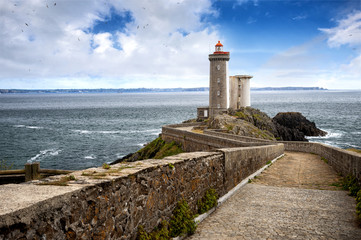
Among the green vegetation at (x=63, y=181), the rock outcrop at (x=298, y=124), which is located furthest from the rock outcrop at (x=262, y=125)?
the green vegetation at (x=63, y=181)

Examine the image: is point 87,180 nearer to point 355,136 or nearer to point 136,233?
point 136,233

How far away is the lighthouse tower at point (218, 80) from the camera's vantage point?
184ft

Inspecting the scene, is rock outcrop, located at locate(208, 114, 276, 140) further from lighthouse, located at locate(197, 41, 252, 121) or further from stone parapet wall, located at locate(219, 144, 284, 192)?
stone parapet wall, located at locate(219, 144, 284, 192)

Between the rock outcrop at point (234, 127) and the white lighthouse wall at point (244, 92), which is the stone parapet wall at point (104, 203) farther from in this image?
the white lighthouse wall at point (244, 92)

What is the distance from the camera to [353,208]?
778cm

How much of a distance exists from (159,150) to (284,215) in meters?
31.1

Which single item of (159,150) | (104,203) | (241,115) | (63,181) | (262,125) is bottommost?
(159,150)

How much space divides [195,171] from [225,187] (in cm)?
227

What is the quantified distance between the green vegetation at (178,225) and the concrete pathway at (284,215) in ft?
0.69

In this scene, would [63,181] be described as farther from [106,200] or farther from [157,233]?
[157,233]

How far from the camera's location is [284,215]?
7.27m

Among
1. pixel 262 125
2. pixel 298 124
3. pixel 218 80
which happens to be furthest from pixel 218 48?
pixel 298 124

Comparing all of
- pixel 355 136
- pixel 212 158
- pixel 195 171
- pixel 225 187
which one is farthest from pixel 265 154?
pixel 355 136

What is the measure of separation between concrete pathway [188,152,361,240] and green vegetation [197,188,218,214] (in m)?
0.21
